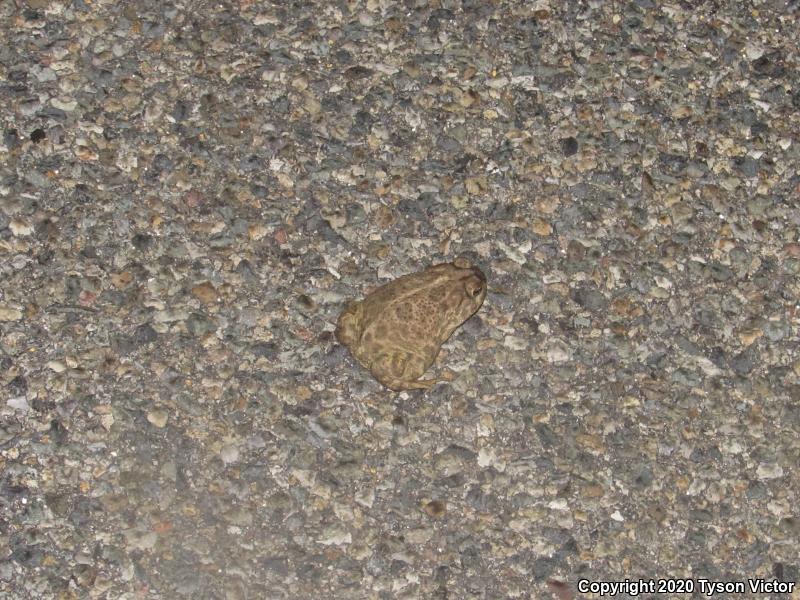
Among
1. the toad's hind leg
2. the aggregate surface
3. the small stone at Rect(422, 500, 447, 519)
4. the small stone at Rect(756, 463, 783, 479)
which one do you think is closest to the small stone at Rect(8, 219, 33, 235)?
the aggregate surface

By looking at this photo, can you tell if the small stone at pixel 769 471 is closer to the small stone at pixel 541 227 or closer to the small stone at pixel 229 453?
the small stone at pixel 541 227

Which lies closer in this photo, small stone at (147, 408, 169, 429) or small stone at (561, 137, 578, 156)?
small stone at (147, 408, 169, 429)

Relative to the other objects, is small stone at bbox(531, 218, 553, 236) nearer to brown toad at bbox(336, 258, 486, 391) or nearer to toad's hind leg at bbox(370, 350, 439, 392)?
brown toad at bbox(336, 258, 486, 391)

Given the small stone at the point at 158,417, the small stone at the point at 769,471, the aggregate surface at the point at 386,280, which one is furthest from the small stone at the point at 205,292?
the small stone at the point at 769,471

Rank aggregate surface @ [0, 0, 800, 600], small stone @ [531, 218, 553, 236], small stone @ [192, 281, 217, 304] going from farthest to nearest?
small stone @ [531, 218, 553, 236], small stone @ [192, 281, 217, 304], aggregate surface @ [0, 0, 800, 600]

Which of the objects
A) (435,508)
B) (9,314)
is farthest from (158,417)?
(435,508)

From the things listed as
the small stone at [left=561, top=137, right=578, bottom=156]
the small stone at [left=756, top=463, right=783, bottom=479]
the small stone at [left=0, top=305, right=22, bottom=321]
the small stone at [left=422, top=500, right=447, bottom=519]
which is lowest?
the small stone at [left=756, top=463, right=783, bottom=479]

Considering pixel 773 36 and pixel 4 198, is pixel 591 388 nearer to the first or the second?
pixel 773 36

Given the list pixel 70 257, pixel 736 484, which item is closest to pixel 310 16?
pixel 70 257
